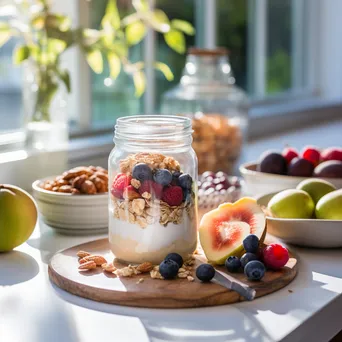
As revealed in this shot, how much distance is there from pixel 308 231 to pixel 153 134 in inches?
12.3

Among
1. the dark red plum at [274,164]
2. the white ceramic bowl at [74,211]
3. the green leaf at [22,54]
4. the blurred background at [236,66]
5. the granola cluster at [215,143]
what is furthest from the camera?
the blurred background at [236,66]

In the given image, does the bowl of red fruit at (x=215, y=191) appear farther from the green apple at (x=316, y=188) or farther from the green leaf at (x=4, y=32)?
the green leaf at (x=4, y=32)

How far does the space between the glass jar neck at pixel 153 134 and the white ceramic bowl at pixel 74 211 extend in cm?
21

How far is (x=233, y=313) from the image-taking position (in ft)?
3.19

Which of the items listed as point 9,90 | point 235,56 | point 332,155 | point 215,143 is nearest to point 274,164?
point 332,155

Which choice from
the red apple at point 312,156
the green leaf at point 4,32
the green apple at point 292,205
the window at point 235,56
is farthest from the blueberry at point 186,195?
Result: the window at point 235,56

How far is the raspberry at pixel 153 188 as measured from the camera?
1.12 m

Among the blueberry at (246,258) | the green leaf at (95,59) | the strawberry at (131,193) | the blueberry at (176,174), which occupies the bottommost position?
the blueberry at (246,258)

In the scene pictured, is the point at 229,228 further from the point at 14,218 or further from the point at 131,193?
the point at 14,218

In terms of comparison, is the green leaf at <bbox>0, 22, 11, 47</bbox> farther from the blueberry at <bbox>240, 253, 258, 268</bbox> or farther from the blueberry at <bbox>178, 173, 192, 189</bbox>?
the blueberry at <bbox>240, 253, 258, 268</bbox>

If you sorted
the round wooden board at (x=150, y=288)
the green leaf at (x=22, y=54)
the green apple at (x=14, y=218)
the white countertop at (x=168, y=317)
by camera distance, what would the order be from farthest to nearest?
the green leaf at (x=22, y=54), the green apple at (x=14, y=218), the round wooden board at (x=150, y=288), the white countertop at (x=168, y=317)

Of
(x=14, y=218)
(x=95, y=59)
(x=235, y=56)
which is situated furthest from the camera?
(x=235, y=56)

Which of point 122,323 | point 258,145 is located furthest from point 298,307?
point 258,145

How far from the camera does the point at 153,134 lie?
3.80 feet
